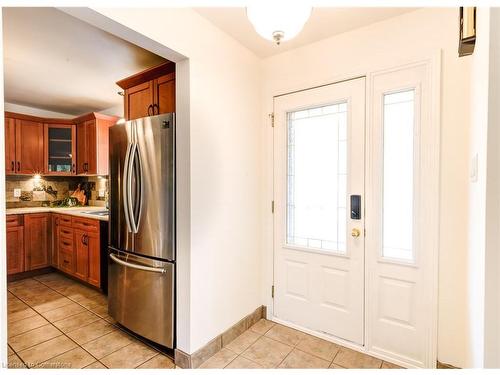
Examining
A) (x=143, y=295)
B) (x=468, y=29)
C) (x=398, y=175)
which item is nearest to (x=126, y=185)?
(x=143, y=295)

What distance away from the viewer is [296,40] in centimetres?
226

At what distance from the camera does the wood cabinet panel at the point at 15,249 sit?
3.52m

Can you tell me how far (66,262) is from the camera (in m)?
3.65

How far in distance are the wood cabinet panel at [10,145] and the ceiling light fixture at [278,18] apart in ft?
13.6

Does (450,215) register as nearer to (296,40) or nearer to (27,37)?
(296,40)

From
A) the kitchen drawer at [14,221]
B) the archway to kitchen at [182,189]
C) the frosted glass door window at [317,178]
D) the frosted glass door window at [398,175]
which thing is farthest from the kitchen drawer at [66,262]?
the frosted glass door window at [398,175]

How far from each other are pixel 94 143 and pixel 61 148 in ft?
2.44

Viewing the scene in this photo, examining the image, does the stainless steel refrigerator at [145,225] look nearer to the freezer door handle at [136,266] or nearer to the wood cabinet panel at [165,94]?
the freezer door handle at [136,266]

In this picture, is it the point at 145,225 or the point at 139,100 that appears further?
the point at 139,100

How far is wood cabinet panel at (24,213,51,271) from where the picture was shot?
145 inches

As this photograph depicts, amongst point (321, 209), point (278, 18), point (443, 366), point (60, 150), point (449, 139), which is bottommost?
point (443, 366)

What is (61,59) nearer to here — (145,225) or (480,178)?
(145,225)
